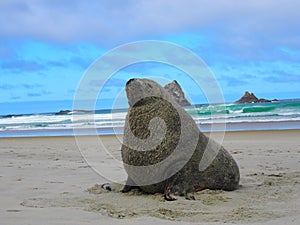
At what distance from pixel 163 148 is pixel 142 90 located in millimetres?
857

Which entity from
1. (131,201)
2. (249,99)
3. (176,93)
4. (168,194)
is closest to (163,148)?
(168,194)

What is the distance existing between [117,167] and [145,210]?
447cm

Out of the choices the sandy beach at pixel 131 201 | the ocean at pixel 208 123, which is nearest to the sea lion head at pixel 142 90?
the sandy beach at pixel 131 201

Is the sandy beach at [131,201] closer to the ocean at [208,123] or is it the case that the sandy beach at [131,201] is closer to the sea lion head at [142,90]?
the sea lion head at [142,90]

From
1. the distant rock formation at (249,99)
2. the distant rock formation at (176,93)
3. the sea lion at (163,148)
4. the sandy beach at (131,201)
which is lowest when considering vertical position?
the sandy beach at (131,201)

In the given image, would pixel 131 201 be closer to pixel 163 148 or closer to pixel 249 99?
pixel 163 148

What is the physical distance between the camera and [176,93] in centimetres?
Answer: 696

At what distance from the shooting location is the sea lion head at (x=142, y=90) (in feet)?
21.2

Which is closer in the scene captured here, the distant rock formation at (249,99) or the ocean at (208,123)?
the ocean at (208,123)

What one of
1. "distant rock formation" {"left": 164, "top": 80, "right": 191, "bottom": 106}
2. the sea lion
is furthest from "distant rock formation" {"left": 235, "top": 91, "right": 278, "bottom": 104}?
the sea lion

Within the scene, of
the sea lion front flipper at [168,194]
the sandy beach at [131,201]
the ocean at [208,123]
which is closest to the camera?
the sandy beach at [131,201]

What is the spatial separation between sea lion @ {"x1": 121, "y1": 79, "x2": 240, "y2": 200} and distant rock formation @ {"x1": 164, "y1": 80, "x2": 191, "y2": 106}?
0.49ft

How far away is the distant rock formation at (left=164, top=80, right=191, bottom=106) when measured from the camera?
6709mm

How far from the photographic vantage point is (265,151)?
42.4 ft
